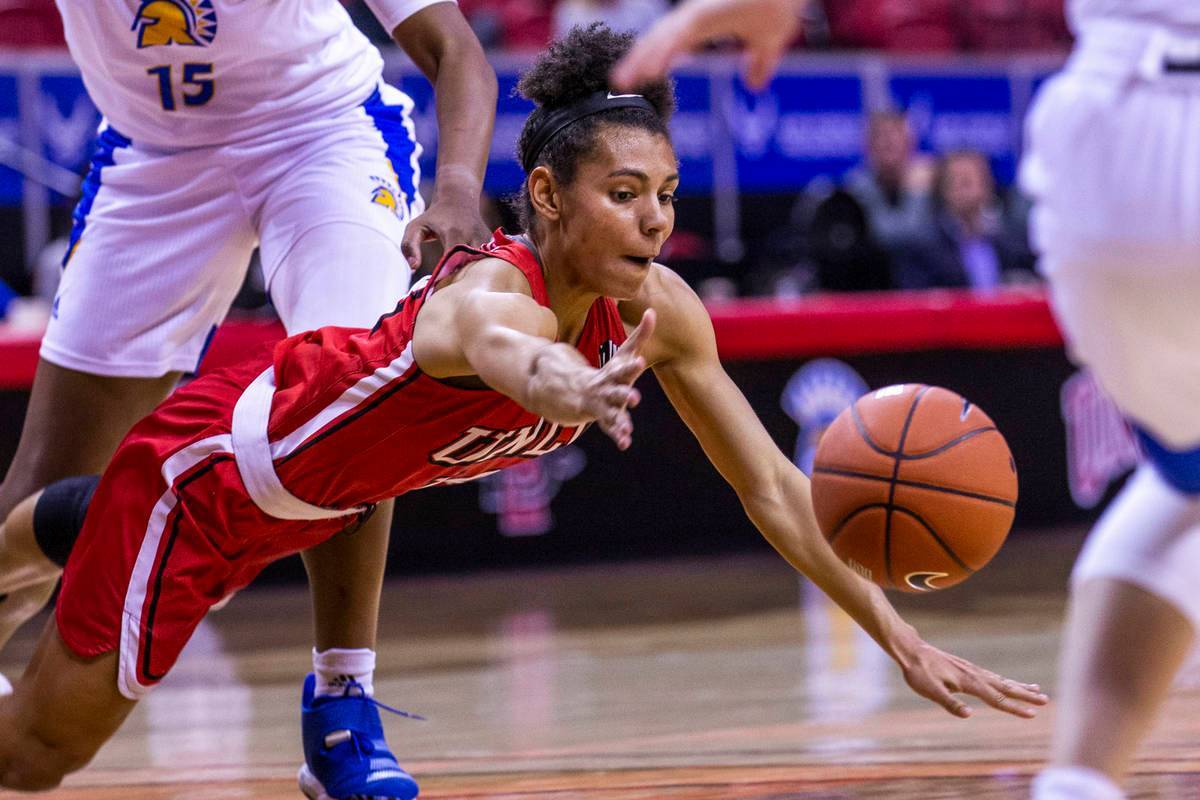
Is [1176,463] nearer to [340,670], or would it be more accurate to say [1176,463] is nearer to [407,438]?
[407,438]

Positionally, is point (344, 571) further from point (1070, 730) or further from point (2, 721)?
point (1070, 730)

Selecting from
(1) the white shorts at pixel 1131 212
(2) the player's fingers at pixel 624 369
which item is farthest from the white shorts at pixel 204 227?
(1) the white shorts at pixel 1131 212

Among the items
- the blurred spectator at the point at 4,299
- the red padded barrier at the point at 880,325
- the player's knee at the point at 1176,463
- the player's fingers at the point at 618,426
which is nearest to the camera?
the player's knee at the point at 1176,463

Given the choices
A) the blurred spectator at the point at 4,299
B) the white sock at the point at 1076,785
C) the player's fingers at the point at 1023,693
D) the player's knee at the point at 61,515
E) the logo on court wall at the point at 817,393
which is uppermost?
the white sock at the point at 1076,785

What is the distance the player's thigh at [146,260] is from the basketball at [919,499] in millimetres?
1338

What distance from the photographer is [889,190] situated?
912 centimetres

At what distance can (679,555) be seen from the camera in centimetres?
771

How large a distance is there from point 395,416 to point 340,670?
0.79m

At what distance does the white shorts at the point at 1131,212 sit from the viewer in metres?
1.98

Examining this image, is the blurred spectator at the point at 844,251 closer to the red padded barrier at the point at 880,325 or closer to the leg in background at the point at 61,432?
the red padded barrier at the point at 880,325

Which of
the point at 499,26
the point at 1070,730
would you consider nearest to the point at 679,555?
the point at 499,26

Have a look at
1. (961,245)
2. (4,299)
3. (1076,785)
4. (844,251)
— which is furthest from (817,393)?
(1076,785)

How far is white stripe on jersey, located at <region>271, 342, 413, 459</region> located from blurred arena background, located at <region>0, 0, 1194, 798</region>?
1.06m

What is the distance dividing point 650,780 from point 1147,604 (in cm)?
181
